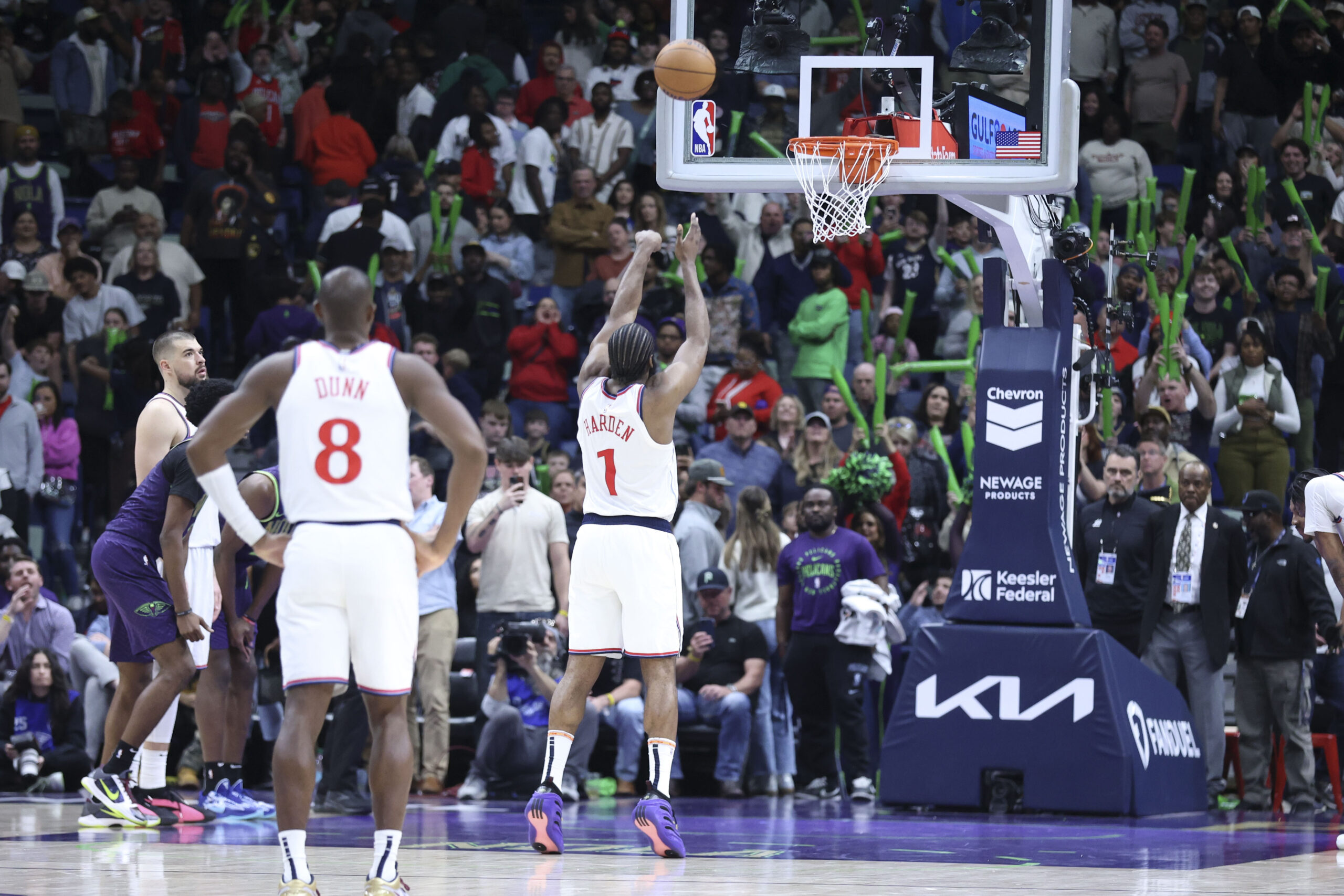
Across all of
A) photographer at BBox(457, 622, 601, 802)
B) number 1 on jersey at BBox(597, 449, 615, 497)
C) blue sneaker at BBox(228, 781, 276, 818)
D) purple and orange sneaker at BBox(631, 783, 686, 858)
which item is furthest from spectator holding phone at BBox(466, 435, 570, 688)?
purple and orange sneaker at BBox(631, 783, 686, 858)

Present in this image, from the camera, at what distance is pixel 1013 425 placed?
37.1 feet

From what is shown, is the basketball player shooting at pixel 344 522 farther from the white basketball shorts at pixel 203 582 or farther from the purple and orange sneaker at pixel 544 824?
the white basketball shorts at pixel 203 582

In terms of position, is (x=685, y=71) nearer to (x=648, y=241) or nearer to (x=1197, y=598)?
(x=648, y=241)

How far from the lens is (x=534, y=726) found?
1241cm

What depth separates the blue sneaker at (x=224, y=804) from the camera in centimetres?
996

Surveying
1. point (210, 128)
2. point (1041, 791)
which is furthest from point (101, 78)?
point (1041, 791)

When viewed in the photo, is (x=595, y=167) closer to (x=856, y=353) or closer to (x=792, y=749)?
(x=856, y=353)

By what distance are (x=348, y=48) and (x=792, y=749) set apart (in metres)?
11.0

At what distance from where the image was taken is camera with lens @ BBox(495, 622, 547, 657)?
11859mm

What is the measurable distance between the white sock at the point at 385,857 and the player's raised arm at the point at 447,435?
37.6 inches

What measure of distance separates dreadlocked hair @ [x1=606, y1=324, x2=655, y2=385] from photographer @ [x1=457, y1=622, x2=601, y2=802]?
384 cm

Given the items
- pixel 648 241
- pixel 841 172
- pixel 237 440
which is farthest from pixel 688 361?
pixel 237 440

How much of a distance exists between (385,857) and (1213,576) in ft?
26.4

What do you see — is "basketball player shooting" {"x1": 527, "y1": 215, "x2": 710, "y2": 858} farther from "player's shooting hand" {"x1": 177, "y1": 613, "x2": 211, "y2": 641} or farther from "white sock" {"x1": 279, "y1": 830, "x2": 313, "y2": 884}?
"white sock" {"x1": 279, "y1": 830, "x2": 313, "y2": 884}
